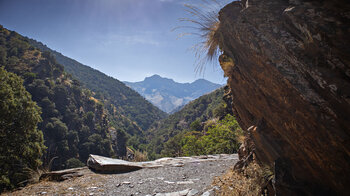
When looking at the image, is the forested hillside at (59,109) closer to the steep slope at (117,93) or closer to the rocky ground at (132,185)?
the rocky ground at (132,185)

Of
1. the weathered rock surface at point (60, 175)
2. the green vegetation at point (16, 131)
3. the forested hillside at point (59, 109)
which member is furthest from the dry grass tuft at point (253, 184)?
the forested hillside at point (59, 109)

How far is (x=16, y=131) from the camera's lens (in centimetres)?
995

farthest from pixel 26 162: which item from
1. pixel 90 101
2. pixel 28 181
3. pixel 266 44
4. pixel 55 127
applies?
pixel 90 101

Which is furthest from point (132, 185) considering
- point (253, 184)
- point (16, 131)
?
point (16, 131)

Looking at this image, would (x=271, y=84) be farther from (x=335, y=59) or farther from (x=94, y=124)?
(x=94, y=124)

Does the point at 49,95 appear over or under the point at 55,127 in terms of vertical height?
over

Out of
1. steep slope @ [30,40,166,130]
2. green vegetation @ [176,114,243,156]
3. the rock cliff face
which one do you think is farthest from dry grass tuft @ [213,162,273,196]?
steep slope @ [30,40,166,130]

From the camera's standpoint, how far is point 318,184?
268cm

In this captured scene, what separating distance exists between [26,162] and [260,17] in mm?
13566

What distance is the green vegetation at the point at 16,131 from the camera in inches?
349

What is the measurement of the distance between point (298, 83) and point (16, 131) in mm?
14162

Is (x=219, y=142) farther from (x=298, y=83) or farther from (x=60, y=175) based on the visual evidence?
(x=298, y=83)

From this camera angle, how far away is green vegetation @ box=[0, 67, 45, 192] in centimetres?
887

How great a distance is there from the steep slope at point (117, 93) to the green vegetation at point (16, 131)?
437ft
